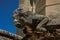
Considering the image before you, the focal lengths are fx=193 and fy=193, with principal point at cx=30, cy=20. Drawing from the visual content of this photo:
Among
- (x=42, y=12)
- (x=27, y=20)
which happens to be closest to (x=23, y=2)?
(x=42, y=12)

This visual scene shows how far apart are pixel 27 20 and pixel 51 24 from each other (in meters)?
0.34

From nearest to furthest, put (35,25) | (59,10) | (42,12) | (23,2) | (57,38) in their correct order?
(57,38) → (35,25) → (59,10) → (42,12) → (23,2)

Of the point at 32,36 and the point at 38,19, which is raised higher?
the point at 38,19

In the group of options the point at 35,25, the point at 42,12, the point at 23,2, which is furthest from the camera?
the point at 23,2

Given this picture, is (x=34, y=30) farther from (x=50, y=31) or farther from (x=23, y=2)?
(x=23, y=2)

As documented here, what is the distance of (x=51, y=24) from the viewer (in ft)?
8.16

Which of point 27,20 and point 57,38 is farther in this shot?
point 27,20

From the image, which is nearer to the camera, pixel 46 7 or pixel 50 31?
pixel 50 31

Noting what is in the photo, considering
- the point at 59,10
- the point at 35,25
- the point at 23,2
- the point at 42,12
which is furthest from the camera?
the point at 23,2

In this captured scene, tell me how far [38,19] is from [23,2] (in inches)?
127

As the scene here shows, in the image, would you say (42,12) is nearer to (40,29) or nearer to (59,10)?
(59,10)

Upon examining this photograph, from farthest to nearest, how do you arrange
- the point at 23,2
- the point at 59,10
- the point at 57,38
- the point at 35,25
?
the point at 23,2 < the point at 59,10 < the point at 35,25 < the point at 57,38

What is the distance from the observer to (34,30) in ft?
8.26

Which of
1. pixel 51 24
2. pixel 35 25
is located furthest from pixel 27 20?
pixel 51 24
